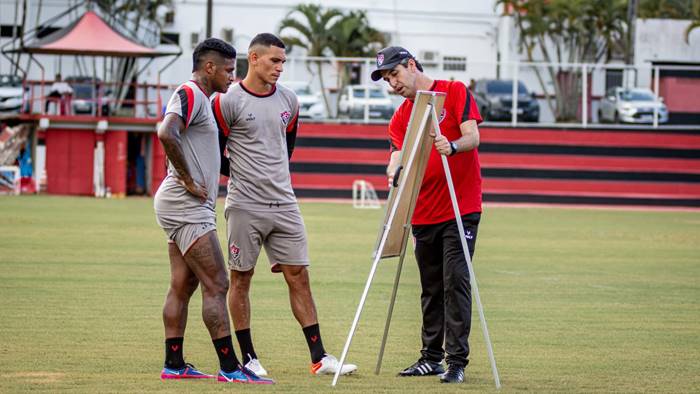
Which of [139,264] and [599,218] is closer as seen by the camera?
[139,264]

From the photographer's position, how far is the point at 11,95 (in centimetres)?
4209

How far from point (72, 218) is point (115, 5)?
32.8 m

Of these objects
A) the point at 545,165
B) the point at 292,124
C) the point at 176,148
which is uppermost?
the point at 292,124

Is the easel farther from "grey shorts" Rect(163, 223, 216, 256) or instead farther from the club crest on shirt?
"grey shorts" Rect(163, 223, 216, 256)

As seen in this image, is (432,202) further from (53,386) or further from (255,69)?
(53,386)

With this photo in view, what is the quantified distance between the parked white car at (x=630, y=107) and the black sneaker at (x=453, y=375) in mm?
34939

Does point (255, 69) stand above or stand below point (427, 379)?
above

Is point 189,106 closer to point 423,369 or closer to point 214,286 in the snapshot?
point 214,286

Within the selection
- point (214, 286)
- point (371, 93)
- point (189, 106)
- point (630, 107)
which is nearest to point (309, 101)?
point (371, 93)

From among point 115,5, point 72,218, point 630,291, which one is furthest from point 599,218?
point 115,5

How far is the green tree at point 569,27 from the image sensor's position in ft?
193

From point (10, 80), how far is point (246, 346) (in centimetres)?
3717

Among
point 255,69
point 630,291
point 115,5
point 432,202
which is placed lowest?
point 630,291

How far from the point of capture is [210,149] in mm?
8570
